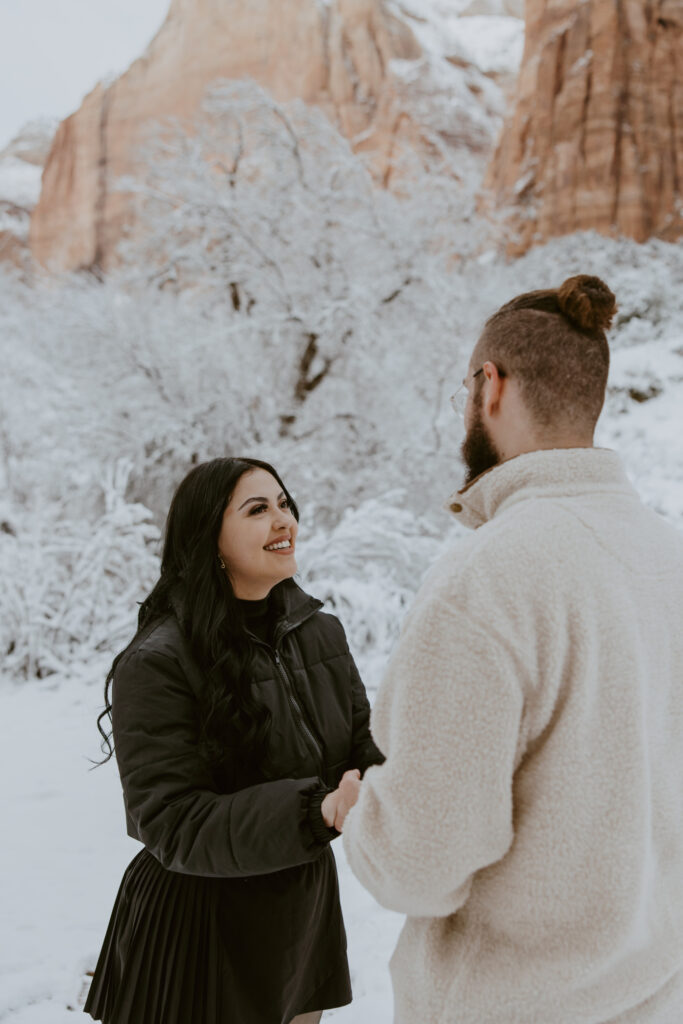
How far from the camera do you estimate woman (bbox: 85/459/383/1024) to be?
1274mm

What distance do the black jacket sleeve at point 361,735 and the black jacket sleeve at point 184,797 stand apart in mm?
344

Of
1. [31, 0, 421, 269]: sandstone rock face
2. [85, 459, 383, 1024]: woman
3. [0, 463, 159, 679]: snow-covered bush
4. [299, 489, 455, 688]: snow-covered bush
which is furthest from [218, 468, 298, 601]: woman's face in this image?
[31, 0, 421, 269]: sandstone rock face

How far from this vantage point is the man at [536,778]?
0.79 metres

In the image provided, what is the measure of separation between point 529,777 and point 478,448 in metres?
0.48

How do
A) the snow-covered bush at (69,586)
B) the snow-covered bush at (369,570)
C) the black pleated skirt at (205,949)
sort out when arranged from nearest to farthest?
the black pleated skirt at (205,949)
the snow-covered bush at (69,586)
the snow-covered bush at (369,570)

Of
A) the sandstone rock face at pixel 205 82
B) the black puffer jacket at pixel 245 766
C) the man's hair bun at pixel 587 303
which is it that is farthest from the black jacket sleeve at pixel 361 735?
the sandstone rock face at pixel 205 82

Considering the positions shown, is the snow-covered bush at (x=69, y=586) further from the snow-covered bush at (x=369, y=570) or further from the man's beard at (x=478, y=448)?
the man's beard at (x=478, y=448)

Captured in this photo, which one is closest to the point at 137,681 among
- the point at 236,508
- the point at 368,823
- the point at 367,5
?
the point at 236,508

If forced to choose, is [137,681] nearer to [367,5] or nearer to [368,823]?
[368,823]

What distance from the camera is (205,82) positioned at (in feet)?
117

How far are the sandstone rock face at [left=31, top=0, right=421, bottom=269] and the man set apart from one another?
2703 cm

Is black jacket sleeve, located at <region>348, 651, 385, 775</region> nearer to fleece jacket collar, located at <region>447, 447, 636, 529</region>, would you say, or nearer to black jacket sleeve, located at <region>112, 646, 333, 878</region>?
black jacket sleeve, located at <region>112, 646, 333, 878</region>

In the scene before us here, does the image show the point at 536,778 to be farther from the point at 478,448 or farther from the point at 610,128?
the point at 610,128

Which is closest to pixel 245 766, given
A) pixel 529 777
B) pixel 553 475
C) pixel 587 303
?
pixel 529 777
